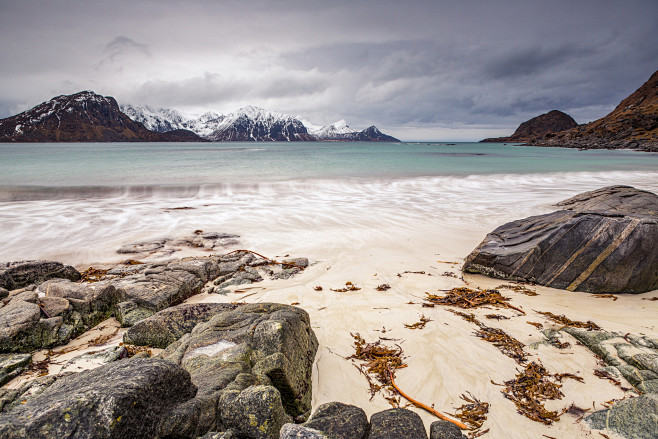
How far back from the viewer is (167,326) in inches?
172

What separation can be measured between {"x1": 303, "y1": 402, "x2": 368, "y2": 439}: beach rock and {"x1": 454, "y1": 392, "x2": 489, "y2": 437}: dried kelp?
1.18m

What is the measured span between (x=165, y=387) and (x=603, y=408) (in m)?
3.97

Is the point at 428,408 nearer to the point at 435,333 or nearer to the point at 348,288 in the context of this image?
the point at 435,333

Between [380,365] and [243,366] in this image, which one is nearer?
[243,366]

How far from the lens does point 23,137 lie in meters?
180

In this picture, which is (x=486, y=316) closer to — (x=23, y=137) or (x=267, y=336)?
(x=267, y=336)

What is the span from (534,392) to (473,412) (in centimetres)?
76

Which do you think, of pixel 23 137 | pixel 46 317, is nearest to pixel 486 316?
pixel 46 317

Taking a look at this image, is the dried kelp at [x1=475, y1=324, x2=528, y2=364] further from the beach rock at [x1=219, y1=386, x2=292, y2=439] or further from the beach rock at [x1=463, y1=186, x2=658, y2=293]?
the beach rock at [x1=219, y1=386, x2=292, y2=439]

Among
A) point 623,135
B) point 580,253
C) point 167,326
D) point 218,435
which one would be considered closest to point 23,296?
point 167,326

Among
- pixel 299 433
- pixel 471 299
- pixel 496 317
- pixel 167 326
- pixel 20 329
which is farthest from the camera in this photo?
pixel 471 299

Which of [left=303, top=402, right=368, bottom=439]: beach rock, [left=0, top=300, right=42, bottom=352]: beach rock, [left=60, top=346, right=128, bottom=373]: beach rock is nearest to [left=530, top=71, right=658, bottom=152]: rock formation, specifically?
[left=303, top=402, right=368, bottom=439]: beach rock

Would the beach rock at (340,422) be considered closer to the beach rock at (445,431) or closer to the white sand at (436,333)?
the beach rock at (445,431)

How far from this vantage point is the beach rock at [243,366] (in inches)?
91.8
